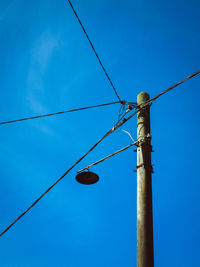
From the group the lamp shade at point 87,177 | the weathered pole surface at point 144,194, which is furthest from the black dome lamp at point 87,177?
the weathered pole surface at point 144,194

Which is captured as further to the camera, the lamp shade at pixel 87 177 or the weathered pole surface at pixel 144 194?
the lamp shade at pixel 87 177

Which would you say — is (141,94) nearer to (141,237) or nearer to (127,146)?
(127,146)

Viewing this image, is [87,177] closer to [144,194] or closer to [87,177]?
[87,177]

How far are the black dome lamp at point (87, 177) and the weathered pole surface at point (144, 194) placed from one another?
5.03 feet

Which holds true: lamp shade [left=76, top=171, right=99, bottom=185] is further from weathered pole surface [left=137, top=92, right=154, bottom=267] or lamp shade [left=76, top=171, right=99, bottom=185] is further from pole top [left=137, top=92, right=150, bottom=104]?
pole top [left=137, top=92, right=150, bottom=104]

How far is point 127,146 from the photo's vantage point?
4.59 metres

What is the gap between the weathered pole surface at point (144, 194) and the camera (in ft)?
11.1

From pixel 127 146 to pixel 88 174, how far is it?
1409 mm

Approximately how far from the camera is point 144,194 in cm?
380

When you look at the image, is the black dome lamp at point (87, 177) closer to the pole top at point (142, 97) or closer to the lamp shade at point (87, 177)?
the lamp shade at point (87, 177)

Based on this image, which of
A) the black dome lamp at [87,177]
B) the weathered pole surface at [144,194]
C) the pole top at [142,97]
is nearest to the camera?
the weathered pole surface at [144,194]

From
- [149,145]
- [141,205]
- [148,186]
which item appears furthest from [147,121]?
[141,205]

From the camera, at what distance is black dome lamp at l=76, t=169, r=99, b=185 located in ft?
17.6

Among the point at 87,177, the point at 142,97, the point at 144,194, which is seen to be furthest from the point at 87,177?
the point at 142,97
